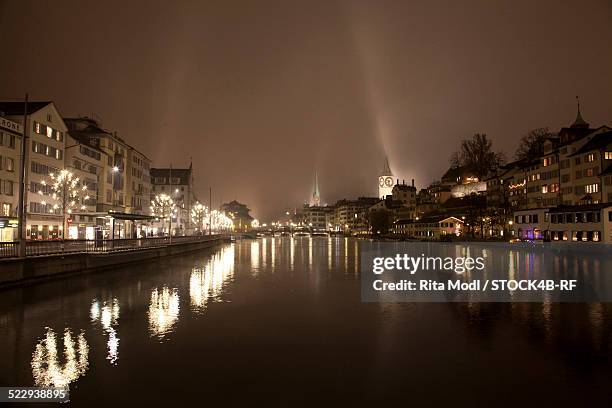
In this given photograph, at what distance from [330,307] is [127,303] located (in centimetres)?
1054

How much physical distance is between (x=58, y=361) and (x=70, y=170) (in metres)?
61.8

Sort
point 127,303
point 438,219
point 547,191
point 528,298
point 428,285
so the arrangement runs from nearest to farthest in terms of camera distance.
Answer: point 127,303, point 528,298, point 428,285, point 547,191, point 438,219

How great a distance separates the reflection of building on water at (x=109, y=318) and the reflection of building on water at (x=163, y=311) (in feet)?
4.76

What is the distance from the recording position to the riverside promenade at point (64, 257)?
1109 inches

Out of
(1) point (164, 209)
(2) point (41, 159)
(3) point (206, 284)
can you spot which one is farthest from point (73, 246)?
(1) point (164, 209)

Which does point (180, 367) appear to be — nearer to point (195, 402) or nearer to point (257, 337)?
point (195, 402)

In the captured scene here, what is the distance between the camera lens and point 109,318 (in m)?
20.1

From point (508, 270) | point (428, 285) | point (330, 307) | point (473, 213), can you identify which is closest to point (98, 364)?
point (330, 307)

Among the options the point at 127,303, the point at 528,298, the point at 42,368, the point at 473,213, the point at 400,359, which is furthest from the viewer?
the point at 473,213

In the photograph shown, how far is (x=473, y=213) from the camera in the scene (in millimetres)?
107000

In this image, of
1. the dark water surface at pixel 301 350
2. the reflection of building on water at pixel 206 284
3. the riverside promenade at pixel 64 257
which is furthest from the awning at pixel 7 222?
the reflection of building on water at pixel 206 284

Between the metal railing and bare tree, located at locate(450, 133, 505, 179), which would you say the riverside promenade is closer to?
the metal railing

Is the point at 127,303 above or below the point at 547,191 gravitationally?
below

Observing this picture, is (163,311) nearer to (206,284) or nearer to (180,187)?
(206,284)
